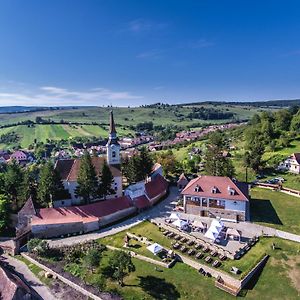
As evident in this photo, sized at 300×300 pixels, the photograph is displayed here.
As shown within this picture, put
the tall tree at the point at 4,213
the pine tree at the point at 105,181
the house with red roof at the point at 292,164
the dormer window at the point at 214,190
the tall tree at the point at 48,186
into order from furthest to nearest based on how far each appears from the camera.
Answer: the house with red roof at the point at 292,164 → the pine tree at the point at 105,181 → the tall tree at the point at 48,186 → the dormer window at the point at 214,190 → the tall tree at the point at 4,213

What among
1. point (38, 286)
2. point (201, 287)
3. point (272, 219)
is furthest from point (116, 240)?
point (272, 219)

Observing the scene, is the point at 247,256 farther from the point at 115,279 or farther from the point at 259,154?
the point at 259,154

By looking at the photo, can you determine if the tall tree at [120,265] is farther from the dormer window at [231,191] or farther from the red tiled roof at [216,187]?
the dormer window at [231,191]

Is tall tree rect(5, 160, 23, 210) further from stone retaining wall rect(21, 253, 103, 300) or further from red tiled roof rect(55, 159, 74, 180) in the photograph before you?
stone retaining wall rect(21, 253, 103, 300)

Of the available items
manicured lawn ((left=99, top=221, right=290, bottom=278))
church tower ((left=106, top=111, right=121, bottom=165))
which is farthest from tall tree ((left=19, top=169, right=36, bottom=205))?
manicured lawn ((left=99, top=221, right=290, bottom=278))

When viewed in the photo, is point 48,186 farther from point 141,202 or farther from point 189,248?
point 189,248

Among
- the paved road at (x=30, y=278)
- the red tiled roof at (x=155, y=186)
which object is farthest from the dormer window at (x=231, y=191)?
the paved road at (x=30, y=278)
